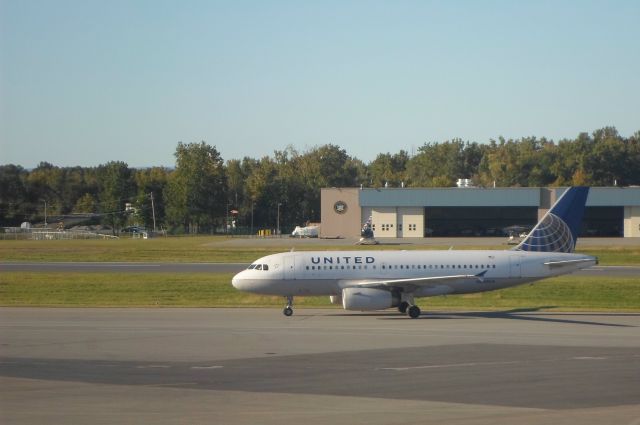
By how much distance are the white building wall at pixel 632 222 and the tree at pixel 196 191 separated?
7035 cm

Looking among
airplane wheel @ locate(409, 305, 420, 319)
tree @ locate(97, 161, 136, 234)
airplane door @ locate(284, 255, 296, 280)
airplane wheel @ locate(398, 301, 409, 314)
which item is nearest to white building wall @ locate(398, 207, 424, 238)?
tree @ locate(97, 161, 136, 234)

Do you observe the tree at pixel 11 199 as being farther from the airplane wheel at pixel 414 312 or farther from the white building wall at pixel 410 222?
the airplane wheel at pixel 414 312

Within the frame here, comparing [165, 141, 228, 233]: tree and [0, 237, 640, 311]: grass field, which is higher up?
[165, 141, 228, 233]: tree

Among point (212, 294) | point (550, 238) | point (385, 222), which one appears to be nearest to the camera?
point (550, 238)

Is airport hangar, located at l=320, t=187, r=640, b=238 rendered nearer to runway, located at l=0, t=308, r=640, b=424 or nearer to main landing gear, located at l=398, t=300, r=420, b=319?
main landing gear, located at l=398, t=300, r=420, b=319

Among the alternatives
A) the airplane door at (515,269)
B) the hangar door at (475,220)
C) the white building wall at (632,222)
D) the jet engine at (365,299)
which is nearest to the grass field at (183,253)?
the white building wall at (632,222)

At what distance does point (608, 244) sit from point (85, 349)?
2765 inches

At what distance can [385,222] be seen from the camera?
366 feet

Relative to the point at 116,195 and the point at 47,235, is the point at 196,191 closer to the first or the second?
the point at 116,195

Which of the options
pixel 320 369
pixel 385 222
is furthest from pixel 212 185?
pixel 320 369

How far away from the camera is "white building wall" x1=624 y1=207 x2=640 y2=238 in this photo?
107 m

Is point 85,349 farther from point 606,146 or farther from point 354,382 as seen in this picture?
point 606,146

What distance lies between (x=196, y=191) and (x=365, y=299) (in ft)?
363

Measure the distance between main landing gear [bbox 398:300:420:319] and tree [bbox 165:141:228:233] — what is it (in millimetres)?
107740
